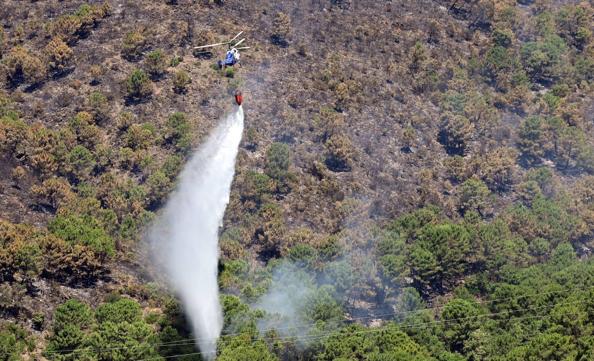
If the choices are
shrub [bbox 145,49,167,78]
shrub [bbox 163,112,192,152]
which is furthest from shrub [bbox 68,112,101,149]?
shrub [bbox 145,49,167,78]

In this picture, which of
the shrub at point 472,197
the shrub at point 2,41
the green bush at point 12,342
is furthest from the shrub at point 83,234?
the shrub at point 472,197

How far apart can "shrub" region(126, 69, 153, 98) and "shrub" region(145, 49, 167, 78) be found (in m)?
3.98

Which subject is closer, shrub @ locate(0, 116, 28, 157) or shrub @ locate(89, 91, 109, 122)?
shrub @ locate(0, 116, 28, 157)

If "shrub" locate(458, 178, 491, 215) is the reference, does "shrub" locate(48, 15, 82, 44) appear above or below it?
above

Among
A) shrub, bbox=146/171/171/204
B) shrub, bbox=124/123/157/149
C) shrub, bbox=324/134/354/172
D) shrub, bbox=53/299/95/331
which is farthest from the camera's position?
shrub, bbox=324/134/354/172

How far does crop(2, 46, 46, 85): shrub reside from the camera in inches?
5965

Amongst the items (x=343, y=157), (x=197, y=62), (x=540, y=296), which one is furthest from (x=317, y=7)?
(x=540, y=296)

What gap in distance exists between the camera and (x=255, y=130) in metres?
148

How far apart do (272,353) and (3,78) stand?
74404mm

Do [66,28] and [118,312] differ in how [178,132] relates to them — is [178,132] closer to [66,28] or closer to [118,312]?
[66,28]

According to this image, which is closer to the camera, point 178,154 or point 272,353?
point 272,353

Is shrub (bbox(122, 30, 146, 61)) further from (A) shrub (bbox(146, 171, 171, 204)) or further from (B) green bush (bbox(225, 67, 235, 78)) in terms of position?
(A) shrub (bbox(146, 171, 171, 204))

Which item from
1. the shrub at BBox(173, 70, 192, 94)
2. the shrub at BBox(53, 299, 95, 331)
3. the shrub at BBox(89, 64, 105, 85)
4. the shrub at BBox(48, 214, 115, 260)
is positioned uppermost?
the shrub at BBox(53, 299, 95, 331)

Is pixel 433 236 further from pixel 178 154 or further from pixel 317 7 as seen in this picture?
pixel 317 7
